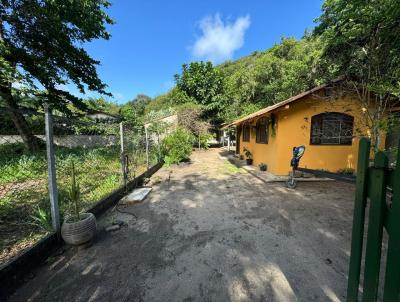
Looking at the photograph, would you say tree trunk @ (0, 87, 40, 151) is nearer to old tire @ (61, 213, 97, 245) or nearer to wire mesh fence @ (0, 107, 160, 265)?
wire mesh fence @ (0, 107, 160, 265)

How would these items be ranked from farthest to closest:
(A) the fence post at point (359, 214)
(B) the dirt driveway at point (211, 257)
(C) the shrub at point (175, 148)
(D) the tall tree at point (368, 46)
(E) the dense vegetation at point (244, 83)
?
1. (E) the dense vegetation at point (244, 83)
2. (C) the shrub at point (175, 148)
3. (D) the tall tree at point (368, 46)
4. (B) the dirt driveway at point (211, 257)
5. (A) the fence post at point (359, 214)

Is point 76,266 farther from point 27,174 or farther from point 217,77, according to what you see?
point 217,77

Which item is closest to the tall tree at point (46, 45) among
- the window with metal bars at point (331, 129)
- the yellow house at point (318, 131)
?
the yellow house at point (318, 131)

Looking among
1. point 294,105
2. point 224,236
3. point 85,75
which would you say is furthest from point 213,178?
point 85,75

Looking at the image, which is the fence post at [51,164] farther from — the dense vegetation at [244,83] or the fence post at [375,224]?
the dense vegetation at [244,83]

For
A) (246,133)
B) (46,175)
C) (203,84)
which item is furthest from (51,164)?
(203,84)

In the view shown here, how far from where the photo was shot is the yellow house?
7.61 m

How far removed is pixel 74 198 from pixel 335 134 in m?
8.80

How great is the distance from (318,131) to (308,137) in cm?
46

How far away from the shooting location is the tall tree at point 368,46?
496 centimetres

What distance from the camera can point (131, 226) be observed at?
12.7 ft

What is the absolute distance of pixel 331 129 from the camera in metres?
7.96

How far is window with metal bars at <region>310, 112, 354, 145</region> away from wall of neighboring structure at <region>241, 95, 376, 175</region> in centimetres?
16

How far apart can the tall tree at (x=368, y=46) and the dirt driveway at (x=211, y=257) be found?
347 centimetres
